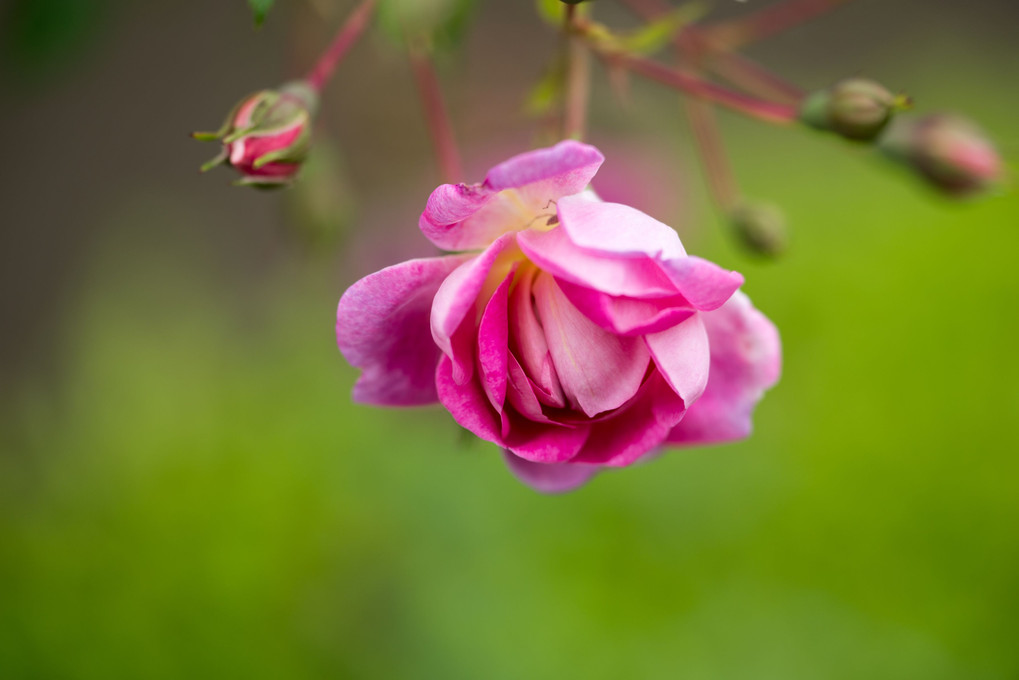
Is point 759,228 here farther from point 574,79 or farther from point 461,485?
point 461,485

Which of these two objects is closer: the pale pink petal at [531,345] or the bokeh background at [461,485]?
the pale pink petal at [531,345]

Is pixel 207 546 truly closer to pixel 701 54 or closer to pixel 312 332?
pixel 312 332

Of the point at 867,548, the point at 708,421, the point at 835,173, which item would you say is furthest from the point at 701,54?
the point at 835,173

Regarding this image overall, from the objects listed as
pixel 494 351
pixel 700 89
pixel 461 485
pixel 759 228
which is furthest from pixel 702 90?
pixel 461 485

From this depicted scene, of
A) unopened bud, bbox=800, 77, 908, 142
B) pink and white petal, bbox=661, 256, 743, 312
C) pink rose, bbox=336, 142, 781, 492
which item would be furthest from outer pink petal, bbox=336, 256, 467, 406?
unopened bud, bbox=800, 77, 908, 142

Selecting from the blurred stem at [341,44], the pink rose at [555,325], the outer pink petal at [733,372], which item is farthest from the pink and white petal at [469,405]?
the blurred stem at [341,44]

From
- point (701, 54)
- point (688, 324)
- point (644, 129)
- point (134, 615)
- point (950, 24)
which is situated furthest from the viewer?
point (950, 24)

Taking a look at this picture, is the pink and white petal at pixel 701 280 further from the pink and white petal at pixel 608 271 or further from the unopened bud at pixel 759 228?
the unopened bud at pixel 759 228
